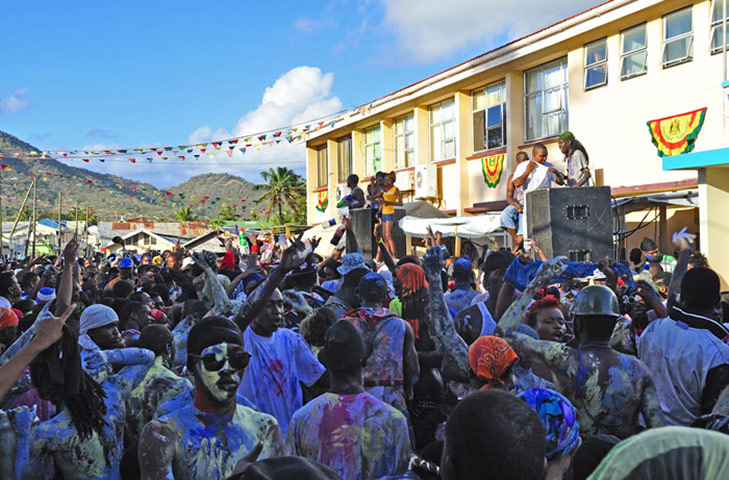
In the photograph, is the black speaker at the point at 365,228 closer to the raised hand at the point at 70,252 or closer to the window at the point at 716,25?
Result: the raised hand at the point at 70,252

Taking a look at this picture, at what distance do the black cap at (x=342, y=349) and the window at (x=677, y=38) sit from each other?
14761 mm

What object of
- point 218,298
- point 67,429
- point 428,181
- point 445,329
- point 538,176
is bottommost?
point 67,429

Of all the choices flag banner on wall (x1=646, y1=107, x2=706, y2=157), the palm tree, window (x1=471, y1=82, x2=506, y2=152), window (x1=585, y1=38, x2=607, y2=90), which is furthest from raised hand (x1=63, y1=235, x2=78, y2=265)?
the palm tree

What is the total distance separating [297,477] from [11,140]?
541ft

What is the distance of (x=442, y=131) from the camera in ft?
78.8

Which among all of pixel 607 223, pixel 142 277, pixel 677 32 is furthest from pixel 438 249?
pixel 677 32

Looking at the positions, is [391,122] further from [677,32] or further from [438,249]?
Result: [438,249]

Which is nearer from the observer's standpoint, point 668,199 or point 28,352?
point 28,352

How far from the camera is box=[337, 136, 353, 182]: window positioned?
1177 inches

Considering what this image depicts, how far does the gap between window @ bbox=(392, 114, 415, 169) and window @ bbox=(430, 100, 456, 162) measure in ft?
3.64

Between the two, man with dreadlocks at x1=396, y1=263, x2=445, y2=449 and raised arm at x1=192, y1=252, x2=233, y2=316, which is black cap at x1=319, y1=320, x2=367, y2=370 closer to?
man with dreadlocks at x1=396, y1=263, x2=445, y2=449

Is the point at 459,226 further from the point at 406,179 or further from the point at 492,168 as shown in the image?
the point at 406,179

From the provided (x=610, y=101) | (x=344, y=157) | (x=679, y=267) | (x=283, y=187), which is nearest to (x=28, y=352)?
(x=679, y=267)

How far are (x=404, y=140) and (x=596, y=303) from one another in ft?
76.5
